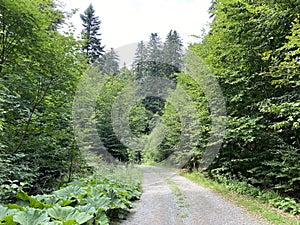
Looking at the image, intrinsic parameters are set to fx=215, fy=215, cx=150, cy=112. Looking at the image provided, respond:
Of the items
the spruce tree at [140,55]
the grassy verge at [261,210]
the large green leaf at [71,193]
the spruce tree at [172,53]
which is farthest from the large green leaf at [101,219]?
the spruce tree at [140,55]

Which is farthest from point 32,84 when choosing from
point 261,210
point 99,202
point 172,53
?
point 172,53

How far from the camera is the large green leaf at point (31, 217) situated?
2.40 metres

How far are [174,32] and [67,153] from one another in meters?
27.5

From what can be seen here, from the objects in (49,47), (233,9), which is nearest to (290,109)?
(233,9)

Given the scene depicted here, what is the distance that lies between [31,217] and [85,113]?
6195 mm

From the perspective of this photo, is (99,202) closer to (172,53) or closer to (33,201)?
(33,201)

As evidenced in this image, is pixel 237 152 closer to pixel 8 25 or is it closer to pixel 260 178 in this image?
pixel 260 178

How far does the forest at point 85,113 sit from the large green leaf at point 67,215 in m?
0.01

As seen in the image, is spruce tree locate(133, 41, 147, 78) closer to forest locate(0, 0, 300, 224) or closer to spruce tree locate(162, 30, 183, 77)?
spruce tree locate(162, 30, 183, 77)

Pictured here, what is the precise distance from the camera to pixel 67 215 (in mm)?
2867

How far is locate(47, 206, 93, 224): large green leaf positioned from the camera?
276cm

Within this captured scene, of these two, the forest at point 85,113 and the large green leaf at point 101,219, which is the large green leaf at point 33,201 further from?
the large green leaf at point 101,219

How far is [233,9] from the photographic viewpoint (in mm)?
7059

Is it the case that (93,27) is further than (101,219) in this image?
Yes
